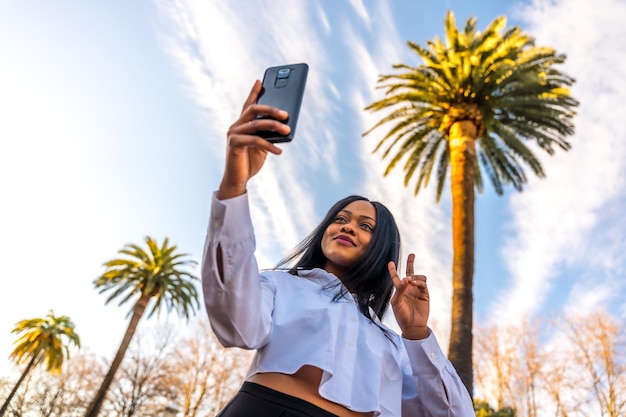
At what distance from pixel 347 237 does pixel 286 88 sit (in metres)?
0.81

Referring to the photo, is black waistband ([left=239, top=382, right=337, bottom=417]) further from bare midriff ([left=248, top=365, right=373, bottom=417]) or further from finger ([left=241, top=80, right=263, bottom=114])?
finger ([left=241, top=80, right=263, bottom=114])

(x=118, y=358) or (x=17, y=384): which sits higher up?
(x=118, y=358)

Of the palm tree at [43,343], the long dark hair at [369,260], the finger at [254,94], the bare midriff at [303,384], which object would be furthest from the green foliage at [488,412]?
the palm tree at [43,343]

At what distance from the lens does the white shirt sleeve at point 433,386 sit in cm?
178

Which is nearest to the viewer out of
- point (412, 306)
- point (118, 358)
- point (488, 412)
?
point (412, 306)

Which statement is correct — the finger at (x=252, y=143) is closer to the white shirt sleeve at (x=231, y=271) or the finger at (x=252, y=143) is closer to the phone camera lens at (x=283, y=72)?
the white shirt sleeve at (x=231, y=271)

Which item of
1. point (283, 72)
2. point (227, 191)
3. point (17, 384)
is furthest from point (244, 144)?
point (17, 384)

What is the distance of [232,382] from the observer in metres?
28.3

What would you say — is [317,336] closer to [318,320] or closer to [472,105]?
[318,320]

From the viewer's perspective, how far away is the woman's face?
218 centimetres

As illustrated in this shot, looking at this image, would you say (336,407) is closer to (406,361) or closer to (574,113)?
(406,361)

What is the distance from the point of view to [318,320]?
175cm

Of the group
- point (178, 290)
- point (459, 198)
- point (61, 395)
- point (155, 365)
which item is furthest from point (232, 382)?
point (459, 198)

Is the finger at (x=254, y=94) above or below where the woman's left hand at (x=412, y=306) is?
above
